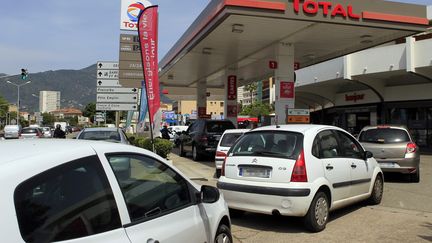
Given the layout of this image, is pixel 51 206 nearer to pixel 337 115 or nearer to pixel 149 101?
pixel 149 101

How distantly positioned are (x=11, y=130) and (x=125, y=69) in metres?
29.7

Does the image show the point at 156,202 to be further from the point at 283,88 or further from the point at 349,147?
the point at 283,88

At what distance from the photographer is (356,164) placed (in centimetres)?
806

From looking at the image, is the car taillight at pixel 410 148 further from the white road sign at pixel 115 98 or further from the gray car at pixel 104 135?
the white road sign at pixel 115 98

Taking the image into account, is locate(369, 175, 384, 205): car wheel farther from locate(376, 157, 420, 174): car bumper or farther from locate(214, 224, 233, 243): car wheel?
locate(214, 224, 233, 243): car wheel

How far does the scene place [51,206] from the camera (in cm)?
260

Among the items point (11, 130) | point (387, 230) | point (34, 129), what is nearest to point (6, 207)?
point (387, 230)

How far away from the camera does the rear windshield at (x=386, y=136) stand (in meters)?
12.5

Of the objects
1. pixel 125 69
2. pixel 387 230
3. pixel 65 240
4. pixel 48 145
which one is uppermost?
pixel 125 69

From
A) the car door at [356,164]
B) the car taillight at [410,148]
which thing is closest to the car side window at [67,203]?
the car door at [356,164]

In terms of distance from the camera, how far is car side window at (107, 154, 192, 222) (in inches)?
125

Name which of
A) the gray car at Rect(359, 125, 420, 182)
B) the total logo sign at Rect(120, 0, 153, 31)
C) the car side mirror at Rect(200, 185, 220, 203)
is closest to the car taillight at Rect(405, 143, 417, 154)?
the gray car at Rect(359, 125, 420, 182)

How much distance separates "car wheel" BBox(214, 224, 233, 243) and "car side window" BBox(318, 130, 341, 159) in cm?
293

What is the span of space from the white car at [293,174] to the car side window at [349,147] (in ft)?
0.08
